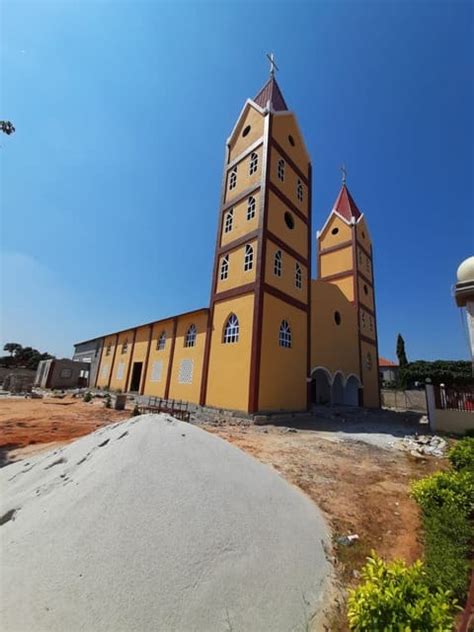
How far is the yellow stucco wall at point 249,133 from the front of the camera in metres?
17.0

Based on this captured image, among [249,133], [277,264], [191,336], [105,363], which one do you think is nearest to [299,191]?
Result: [249,133]

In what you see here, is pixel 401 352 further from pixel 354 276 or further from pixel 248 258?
pixel 248 258

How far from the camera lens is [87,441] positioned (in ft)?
14.9

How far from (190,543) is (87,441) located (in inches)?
106

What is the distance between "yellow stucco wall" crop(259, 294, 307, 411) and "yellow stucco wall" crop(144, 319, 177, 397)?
744 centimetres

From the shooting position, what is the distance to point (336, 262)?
25.3 metres

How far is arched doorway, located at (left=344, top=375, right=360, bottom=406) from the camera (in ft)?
71.2

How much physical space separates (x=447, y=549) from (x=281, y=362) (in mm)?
10805

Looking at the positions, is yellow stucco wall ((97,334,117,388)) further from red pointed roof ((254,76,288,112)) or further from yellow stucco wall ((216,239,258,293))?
red pointed roof ((254,76,288,112))

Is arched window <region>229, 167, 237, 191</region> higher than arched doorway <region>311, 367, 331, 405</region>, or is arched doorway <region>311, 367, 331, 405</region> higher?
arched window <region>229, 167, 237, 191</region>

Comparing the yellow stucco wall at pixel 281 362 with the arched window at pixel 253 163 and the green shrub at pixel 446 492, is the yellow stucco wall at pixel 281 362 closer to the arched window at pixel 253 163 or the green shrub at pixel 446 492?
the arched window at pixel 253 163

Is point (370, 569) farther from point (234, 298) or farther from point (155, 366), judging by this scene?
point (155, 366)

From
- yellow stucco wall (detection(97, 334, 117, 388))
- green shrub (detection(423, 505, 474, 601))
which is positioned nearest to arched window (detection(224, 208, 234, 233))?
green shrub (detection(423, 505, 474, 601))

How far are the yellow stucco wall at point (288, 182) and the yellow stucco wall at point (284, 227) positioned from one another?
2.84 ft
